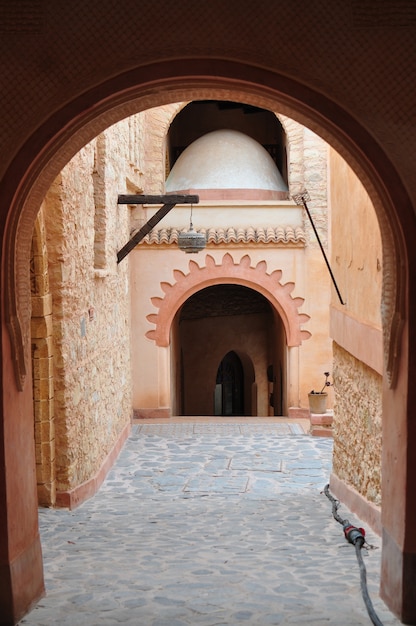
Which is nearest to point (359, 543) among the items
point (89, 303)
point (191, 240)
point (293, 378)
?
point (89, 303)

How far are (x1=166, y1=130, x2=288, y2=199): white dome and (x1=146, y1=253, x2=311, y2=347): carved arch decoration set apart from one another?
1560 millimetres

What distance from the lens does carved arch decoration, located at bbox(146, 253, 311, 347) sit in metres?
14.7

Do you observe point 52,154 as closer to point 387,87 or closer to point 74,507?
point 387,87

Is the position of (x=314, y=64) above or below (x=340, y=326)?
above

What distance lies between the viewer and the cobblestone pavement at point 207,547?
4.84 m

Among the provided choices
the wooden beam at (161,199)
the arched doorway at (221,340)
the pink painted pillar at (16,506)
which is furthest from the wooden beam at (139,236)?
the arched doorway at (221,340)

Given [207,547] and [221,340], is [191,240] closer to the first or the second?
[207,547]

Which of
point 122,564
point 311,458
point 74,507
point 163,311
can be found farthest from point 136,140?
point 122,564

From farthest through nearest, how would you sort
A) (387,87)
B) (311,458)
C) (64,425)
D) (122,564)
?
(311,458) → (64,425) → (122,564) → (387,87)

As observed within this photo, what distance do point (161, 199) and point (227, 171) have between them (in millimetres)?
4469

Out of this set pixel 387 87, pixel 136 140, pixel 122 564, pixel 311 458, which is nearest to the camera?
pixel 387 87

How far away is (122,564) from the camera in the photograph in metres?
6.13

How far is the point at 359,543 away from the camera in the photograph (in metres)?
6.29

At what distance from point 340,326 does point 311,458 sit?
3571 mm
